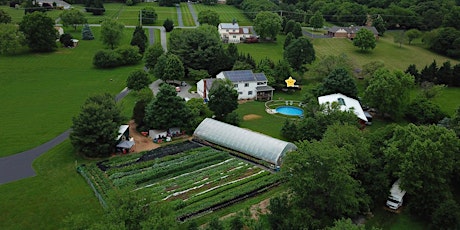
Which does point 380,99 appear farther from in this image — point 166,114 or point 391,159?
point 166,114

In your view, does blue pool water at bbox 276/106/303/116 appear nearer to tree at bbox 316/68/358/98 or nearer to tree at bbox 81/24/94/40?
tree at bbox 316/68/358/98

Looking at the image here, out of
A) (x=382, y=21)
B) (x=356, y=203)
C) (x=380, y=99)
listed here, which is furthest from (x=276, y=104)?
(x=382, y=21)

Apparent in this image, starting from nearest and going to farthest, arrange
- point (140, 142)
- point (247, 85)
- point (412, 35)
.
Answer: point (140, 142)
point (247, 85)
point (412, 35)

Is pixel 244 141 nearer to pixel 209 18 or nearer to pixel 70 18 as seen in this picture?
pixel 209 18

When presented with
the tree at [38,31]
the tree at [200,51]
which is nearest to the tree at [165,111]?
the tree at [200,51]

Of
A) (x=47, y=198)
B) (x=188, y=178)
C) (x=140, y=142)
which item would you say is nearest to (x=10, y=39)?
(x=140, y=142)

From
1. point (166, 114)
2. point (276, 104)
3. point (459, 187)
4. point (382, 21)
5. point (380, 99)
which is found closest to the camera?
point (459, 187)

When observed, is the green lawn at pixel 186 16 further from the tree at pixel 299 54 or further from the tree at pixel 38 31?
the tree at pixel 299 54

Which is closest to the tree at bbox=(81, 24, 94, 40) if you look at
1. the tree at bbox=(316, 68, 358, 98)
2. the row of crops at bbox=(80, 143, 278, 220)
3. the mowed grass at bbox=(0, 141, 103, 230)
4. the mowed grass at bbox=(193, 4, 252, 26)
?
the mowed grass at bbox=(193, 4, 252, 26)
